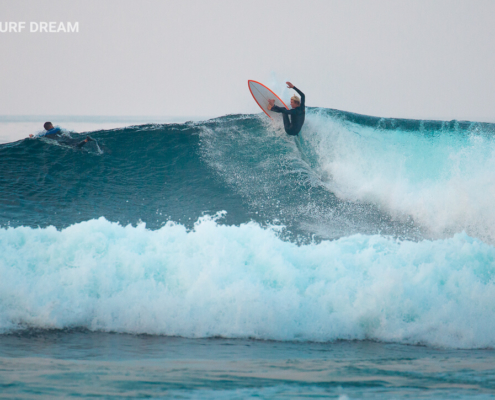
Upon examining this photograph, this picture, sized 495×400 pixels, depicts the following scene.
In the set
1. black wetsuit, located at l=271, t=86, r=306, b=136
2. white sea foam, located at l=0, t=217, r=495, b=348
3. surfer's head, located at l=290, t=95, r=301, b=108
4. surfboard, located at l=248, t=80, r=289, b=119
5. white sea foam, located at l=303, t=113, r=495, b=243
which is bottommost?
white sea foam, located at l=0, t=217, r=495, b=348

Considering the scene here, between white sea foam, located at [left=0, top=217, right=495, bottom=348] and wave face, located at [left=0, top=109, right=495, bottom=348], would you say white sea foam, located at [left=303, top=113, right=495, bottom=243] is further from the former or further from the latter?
white sea foam, located at [left=0, top=217, right=495, bottom=348]

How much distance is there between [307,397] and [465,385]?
1.34m

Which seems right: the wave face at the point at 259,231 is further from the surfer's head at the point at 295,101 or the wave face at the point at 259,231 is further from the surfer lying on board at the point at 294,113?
the surfer's head at the point at 295,101

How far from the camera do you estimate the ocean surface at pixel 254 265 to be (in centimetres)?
350

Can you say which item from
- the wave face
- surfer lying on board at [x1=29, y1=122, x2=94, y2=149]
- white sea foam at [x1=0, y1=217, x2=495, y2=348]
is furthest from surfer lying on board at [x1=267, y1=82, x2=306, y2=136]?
white sea foam at [x1=0, y1=217, x2=495, y2=348]

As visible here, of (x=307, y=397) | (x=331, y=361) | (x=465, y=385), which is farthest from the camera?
(x=331, y=361)

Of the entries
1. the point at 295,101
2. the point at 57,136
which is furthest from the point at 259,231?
the point at 57,136

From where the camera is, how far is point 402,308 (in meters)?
4.97

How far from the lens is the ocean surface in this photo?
3.50 metres

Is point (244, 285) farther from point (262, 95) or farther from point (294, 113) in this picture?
point (262, 95)

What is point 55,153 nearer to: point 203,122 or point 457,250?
point 203,122

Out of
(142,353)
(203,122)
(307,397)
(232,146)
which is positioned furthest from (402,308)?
(203,122)

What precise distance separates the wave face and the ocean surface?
28mm

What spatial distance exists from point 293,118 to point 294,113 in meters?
0.16
